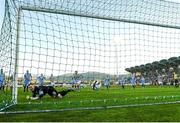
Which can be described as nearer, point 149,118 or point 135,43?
point 149,118

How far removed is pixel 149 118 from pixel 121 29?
7.16 meters

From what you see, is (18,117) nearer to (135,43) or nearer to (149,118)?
(149,118)

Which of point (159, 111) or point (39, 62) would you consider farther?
point (39, 62)

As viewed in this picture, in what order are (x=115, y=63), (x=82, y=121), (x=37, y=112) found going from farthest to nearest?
(x=115, y=63) → (x=37, y=112) → (x=82, y=121)

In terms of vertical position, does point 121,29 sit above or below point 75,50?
above

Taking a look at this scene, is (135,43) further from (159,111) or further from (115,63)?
(159,111)

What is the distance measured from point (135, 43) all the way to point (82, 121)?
7809 millimetres

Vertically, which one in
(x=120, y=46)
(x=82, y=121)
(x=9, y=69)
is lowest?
(x=82, y=121)

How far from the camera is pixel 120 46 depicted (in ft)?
48.4

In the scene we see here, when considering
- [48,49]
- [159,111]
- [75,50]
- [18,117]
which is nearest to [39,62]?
[48,49]

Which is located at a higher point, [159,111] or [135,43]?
[135,43]

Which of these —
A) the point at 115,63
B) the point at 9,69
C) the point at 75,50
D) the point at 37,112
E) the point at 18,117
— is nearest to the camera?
the point at 18,117

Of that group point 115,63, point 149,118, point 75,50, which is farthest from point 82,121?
point 115,63

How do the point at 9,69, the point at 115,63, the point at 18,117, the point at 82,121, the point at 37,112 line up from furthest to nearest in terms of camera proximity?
the point at 115,63 → the point at 9,69 → the point at 37,112 → the point at 18,117 → the point at 82,121
